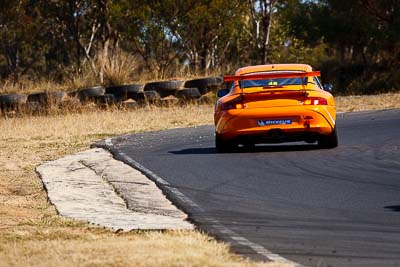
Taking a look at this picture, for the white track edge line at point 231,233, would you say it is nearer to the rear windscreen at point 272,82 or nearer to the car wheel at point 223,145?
the car wheel at point 223,145

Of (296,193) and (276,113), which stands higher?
(276,113)

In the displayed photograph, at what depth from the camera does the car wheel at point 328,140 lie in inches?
680

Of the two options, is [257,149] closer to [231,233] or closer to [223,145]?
[223,145]

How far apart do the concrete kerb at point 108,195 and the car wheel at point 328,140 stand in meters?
3.34

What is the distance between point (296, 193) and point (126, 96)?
21810 mm

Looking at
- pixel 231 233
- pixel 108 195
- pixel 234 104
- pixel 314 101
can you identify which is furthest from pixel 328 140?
pixel 231 233

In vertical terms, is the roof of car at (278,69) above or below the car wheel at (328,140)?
above

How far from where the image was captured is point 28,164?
55.5ft

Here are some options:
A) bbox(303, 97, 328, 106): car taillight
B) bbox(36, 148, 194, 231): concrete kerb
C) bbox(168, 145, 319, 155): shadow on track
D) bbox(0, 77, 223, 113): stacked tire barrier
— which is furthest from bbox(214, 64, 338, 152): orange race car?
bbox(0, 77, 223, 113): stacked tire barrier

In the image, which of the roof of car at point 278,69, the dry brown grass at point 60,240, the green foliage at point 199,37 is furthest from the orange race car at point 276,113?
the green foliage at point 199,37

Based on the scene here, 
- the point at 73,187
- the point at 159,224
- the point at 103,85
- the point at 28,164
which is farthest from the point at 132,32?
the point at 159,224

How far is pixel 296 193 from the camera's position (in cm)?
1232

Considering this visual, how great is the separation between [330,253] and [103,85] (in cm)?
2890

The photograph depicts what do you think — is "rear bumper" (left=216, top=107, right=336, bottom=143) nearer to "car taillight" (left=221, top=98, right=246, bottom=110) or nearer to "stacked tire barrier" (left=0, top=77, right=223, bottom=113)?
"car taillight" (left=221, top=98, right=246, bottom=110)
